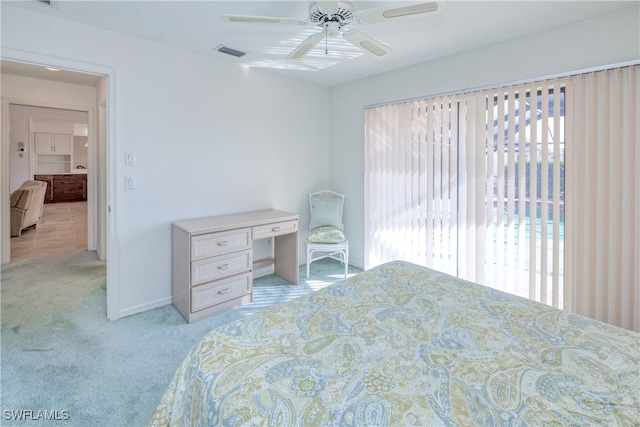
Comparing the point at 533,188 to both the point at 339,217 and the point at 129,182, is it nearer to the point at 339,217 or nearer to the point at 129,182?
the point at 339,217

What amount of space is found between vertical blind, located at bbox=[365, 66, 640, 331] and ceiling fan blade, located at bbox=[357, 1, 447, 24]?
1.53m

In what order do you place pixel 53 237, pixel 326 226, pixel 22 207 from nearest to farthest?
1. pixel 326 226
2. pixel 22 207
3. pixel 53 237

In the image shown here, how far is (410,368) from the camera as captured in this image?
1.03 m

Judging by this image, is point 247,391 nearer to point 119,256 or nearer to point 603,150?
point 119,256

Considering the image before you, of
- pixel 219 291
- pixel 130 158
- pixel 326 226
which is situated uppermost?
pixel 130 158

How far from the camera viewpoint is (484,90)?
285 cm

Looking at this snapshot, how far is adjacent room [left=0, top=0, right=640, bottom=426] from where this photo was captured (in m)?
1.05

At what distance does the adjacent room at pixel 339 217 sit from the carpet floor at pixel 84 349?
0.02m

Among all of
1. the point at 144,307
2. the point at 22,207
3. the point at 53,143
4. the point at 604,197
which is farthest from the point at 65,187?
the point at 604,197

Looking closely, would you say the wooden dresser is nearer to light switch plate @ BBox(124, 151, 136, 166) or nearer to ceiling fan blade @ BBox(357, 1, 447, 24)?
light switch plate @ BBox(124, 151, 136, 166)

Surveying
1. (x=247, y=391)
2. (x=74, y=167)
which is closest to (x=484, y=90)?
(x=247, y=391)

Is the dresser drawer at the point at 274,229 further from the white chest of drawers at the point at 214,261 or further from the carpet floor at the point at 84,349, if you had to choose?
the carpet floor at the point at 84,349

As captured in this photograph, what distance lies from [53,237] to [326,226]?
5.02 meters

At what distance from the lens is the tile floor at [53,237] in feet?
15.2
